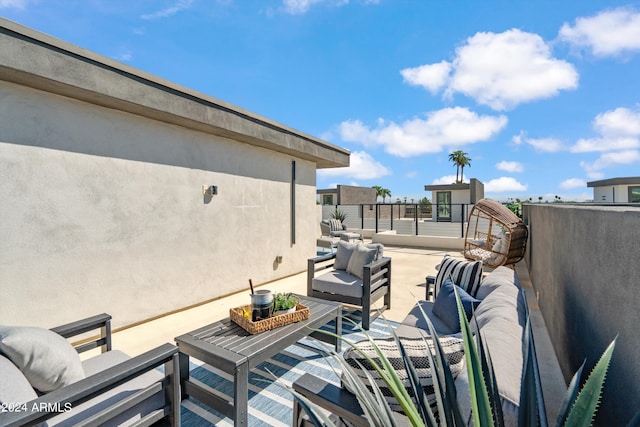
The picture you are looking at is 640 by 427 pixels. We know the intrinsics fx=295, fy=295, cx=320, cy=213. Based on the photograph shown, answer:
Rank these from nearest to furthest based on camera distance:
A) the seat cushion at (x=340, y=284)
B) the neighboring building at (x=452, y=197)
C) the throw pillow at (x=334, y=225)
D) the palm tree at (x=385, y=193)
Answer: the seat cushion at (x=340, y=284) < the throw pillow at (x=334, y=225) < the neighboring building at (x=452, y=197) < the palm tree at (x=385, y=193)

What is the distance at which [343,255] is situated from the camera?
4.23 m

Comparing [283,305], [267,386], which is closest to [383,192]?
[283,305]

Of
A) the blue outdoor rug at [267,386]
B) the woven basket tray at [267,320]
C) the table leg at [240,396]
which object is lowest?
the blue outdoor rug at [267,386]

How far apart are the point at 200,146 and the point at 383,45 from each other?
5.67 m

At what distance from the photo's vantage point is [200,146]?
175 inches

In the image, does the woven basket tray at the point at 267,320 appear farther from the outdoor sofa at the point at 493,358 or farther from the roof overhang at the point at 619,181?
the roof overhang at the point at 619,181

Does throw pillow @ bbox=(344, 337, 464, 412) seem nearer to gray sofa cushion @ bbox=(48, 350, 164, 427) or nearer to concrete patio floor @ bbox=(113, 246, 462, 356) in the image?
concrete patio floor @ bbox=(113, 246, 462, 356)

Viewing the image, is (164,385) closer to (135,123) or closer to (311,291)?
(311,291)

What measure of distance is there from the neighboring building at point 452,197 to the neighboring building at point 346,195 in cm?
486

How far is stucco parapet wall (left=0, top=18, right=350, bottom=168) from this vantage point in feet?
8.39

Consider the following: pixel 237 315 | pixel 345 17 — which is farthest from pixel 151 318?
pixel 345 17

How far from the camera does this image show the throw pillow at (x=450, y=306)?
2369 mm

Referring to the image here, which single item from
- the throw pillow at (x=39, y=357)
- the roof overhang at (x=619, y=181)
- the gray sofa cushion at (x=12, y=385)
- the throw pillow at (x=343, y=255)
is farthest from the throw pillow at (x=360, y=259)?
the roof overhang at (x=619, y=181)

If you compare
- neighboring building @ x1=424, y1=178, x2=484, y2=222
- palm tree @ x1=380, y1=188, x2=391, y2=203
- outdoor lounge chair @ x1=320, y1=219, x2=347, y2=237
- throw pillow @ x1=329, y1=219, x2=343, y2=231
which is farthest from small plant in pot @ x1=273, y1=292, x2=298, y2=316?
palm tree @ x1=380, y1=188, x2=391, y2=203
